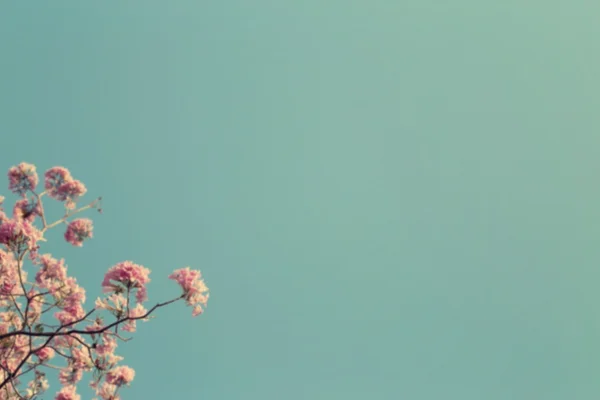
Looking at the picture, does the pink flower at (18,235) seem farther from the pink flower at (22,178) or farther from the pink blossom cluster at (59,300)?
the pink flower at (22,178)

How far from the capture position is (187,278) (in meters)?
7.55

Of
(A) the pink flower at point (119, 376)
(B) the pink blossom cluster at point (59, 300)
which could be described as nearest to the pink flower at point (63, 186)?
(B) the pink blossom cluster at point (59, 300)

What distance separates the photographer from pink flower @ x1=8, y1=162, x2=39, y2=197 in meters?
11.1

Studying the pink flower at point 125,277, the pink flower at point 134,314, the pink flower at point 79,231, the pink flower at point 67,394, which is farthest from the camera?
the pink flower at point 79,231

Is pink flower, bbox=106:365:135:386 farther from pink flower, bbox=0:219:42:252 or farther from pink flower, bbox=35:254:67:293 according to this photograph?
pink flower, bbox=0:219:42:252

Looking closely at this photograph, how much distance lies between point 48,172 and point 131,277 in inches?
246

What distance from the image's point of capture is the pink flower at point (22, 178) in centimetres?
1108

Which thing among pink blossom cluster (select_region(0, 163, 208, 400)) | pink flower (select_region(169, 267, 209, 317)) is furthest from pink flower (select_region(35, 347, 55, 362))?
pink flower (select_region(169, 267, 209, 317))

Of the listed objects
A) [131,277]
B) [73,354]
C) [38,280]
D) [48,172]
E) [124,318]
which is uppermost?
[48,172]

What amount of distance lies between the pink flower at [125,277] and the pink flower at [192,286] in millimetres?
541

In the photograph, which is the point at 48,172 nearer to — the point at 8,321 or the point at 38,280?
the point at 38,280

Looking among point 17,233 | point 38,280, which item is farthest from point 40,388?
point 17,233

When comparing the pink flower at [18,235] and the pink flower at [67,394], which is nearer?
the pink flower at [18,235]

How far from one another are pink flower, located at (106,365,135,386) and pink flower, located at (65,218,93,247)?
10.5 feet
